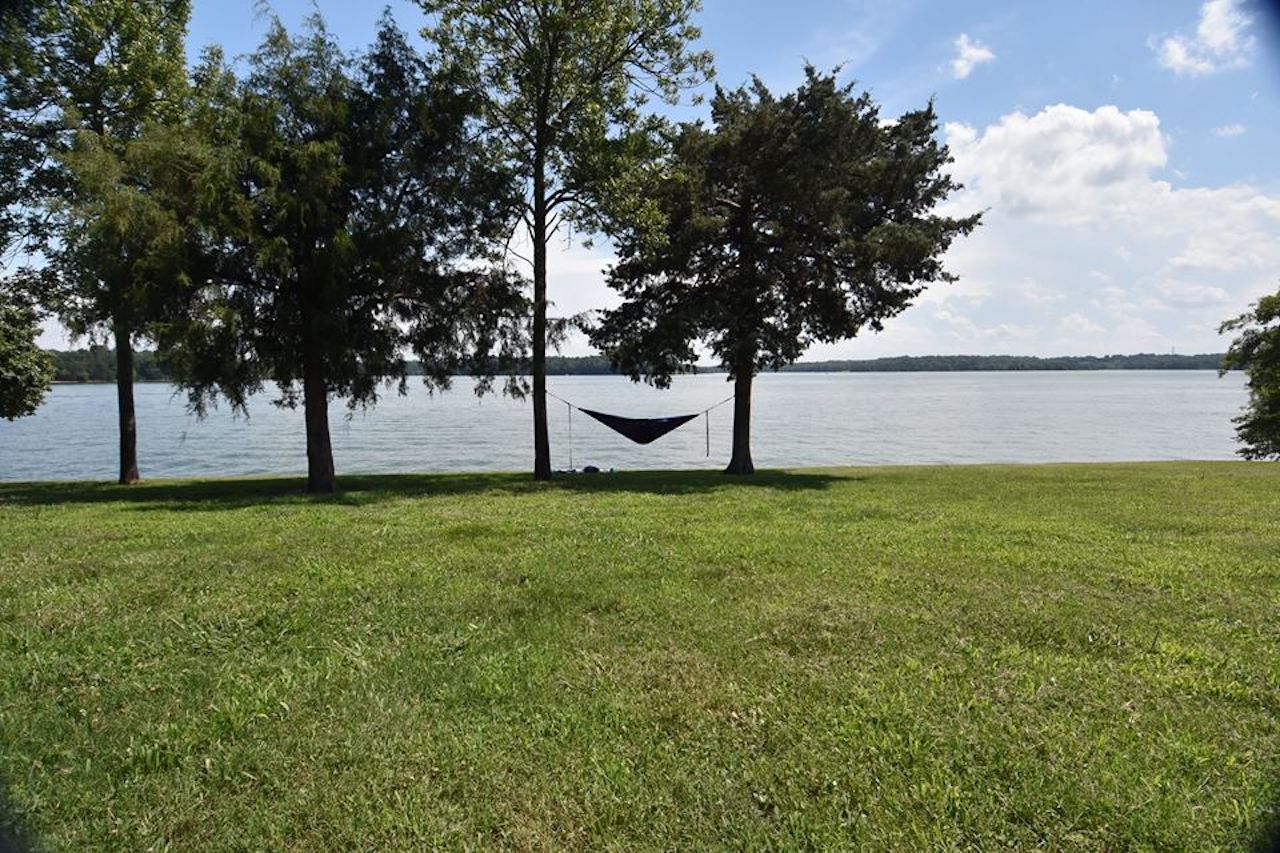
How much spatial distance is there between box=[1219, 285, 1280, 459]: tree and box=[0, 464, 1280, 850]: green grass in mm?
22099

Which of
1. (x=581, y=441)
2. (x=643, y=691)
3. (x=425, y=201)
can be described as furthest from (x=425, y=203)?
(x=581, y=441)

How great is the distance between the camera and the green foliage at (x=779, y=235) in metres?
14.4

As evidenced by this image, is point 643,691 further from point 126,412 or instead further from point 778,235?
point 126,412

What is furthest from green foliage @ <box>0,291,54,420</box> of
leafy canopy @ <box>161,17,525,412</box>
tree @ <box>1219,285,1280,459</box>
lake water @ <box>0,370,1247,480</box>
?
tree @ <box>1219,285,1280,459</box>

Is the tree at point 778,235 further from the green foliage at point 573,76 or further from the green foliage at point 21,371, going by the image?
the green foliage at point 21,371

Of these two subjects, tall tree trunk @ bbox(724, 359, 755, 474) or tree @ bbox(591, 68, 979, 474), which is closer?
tree @ bbox(591, 68, 979, 474)

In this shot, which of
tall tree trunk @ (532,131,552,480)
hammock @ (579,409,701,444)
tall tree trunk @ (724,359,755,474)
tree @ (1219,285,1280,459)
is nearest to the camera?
tall tree trunk @ (532,131,552,480)

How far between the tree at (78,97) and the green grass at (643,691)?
7.37 metres

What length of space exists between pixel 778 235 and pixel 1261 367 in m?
20.2

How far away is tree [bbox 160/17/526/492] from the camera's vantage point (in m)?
11.1

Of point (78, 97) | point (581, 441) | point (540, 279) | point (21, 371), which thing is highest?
point (78, 97)

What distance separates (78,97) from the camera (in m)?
12.8

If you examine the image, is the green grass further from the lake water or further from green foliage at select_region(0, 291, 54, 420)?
green foliage at select_region(0, 291, 54, 420)

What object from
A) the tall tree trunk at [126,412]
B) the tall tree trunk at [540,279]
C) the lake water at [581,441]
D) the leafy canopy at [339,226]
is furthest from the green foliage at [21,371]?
the tall tree trunk at [540,279]
